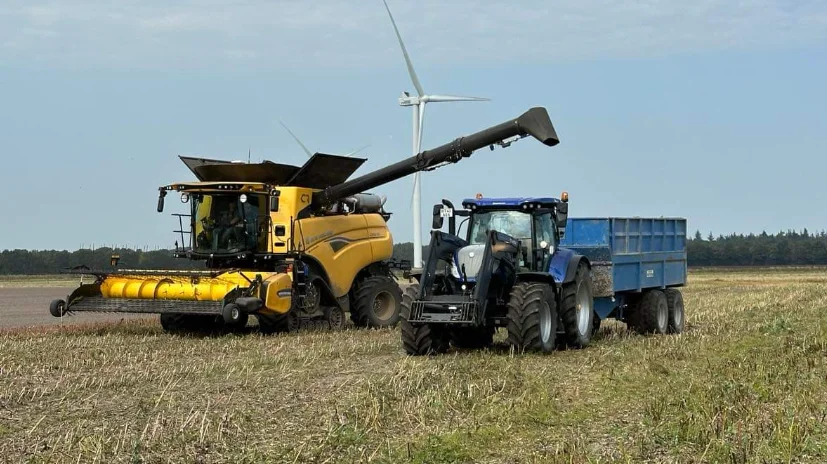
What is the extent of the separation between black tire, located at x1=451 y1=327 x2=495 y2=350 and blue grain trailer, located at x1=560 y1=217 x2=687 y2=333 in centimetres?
225

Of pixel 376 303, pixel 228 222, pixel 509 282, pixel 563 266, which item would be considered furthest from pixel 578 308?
pixel 228 222

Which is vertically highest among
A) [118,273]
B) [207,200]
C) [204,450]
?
[207,200]

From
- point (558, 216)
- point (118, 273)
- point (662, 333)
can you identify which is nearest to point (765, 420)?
point (558, 216)

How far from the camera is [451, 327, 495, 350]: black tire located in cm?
1452

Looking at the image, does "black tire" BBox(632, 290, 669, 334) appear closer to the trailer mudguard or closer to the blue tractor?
the blue tractor

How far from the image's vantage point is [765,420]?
324 inches

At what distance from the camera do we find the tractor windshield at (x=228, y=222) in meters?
18.3

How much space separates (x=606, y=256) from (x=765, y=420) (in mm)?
8347

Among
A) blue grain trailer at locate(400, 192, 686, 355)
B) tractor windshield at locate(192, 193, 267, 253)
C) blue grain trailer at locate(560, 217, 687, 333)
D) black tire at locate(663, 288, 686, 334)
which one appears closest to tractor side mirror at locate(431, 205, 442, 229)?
blue grain trailer at locate(400, 192, 686, 355)

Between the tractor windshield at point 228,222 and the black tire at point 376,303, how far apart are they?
97.2 inches

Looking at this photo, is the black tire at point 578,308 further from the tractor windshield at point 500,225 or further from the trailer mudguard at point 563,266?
the tractor windshield at point 500,225

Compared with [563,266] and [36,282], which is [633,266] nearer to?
[563,266]

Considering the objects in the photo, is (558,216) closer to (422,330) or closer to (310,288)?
(422,330)

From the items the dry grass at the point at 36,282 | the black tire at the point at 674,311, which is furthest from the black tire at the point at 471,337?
the dry grass at the point at 36,282
